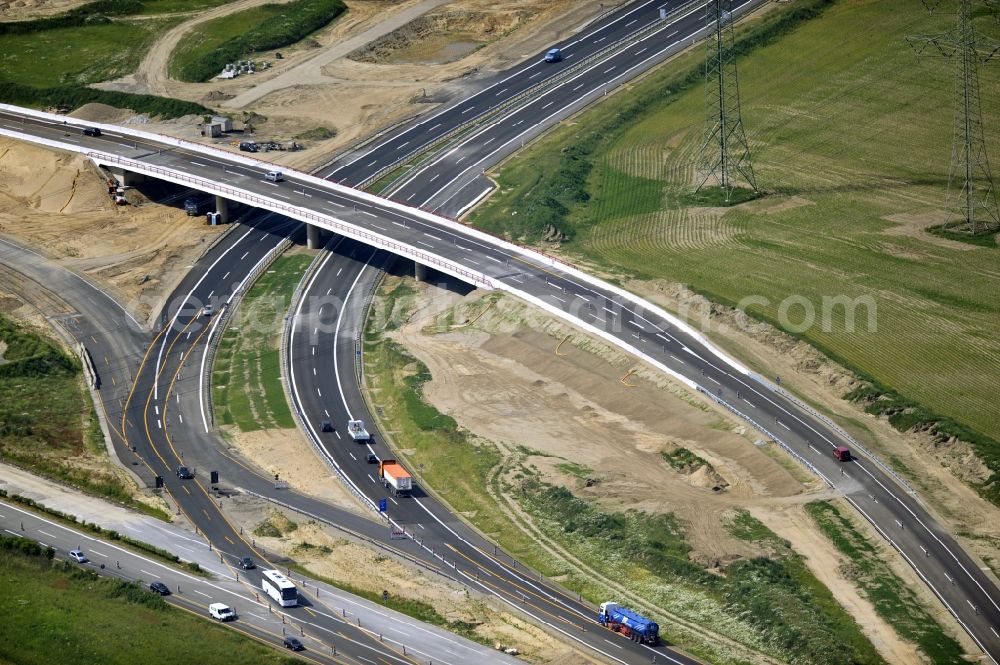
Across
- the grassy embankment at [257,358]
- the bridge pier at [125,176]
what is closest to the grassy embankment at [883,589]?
the grassy embankment at [257,358]

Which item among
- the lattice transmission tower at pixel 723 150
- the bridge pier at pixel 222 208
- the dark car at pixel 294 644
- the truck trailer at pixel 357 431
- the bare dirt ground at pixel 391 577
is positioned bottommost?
the dark car at pixel 294 644

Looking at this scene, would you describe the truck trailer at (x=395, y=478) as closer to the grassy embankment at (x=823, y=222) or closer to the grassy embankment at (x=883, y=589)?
the grassy embankment at (x=883, y=589)

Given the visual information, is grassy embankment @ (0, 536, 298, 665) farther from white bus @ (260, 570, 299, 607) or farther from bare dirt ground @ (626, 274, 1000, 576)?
bare dirt ground @ (626, 274, 1000, 576)

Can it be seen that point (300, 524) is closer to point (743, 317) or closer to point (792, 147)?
point (743, 317)

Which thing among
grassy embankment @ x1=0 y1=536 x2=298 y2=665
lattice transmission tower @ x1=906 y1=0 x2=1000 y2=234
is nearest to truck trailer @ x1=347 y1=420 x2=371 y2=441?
grassy embankment @ x1=0 y1=536 x2=298 y2=665

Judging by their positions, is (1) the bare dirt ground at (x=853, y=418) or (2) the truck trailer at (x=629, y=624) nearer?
(2) the truck trailer at (x=629, y=624)

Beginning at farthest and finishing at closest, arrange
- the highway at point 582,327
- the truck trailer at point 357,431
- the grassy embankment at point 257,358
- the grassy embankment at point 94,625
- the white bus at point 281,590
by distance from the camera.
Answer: the grassy embankment at point 257,358, the truck trailer at point 357,431, the highway at point 582,327, the white bus at point 281,590, the grassy embankment at point 94,625
